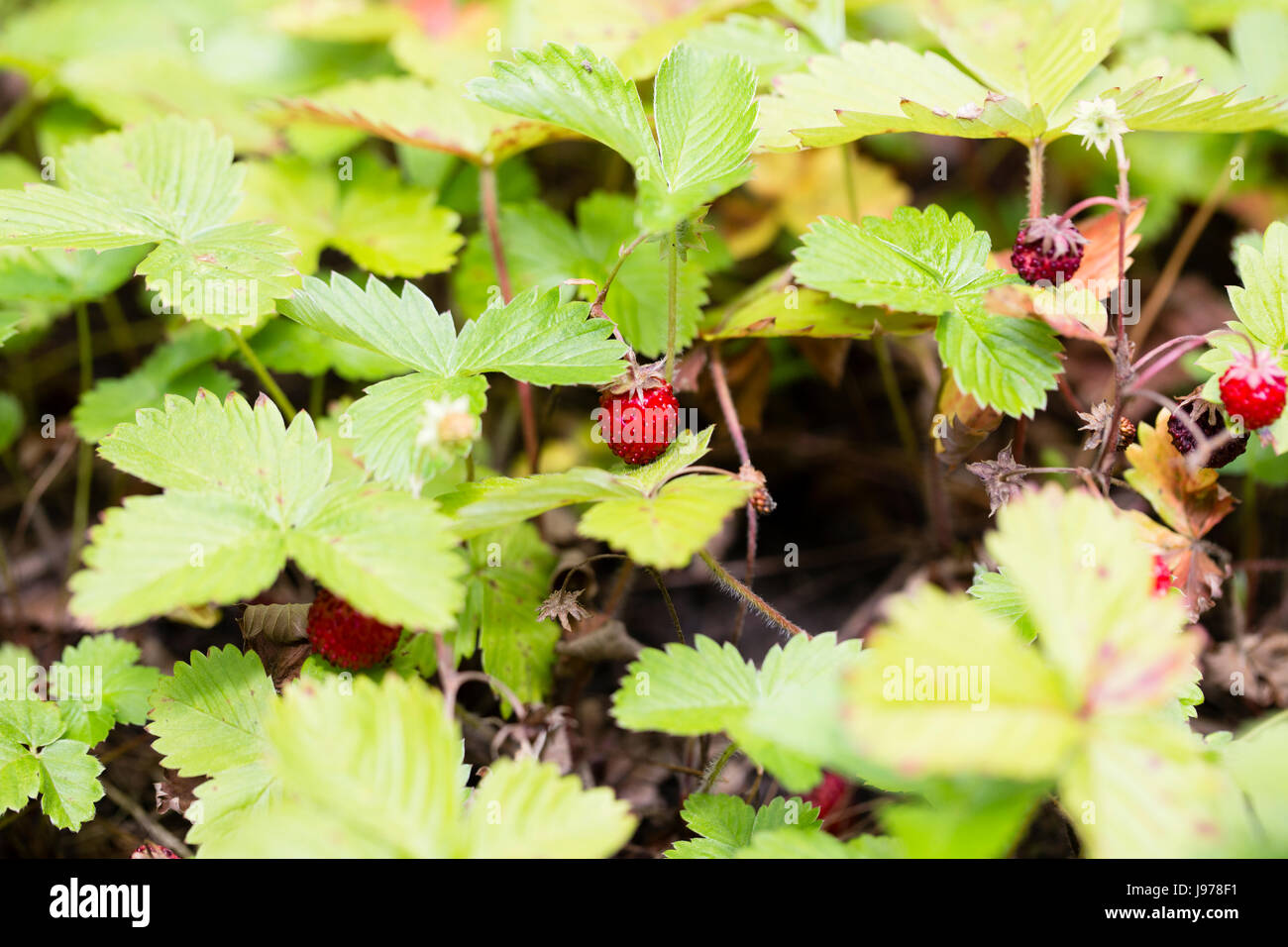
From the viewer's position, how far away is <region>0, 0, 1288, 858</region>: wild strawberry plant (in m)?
0.94

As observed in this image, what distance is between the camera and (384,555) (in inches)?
43.3

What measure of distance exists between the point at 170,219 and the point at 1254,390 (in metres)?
1.54

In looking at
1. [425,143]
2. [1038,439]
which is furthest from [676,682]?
[1038,439]

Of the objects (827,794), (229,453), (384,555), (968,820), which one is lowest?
(827,794)

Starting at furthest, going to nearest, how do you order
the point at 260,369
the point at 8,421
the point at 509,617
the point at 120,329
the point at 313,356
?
the point at 120,329, the point at 8,421, the point at 313,356, the point at 260,369, the point at 509,617

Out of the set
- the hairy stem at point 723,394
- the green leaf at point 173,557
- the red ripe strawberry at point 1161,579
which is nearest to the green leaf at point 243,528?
the green leaf at point 173,557

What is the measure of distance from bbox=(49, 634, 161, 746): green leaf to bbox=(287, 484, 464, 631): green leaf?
17.4 inches

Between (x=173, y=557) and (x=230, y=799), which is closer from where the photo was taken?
(x=173, y=557)

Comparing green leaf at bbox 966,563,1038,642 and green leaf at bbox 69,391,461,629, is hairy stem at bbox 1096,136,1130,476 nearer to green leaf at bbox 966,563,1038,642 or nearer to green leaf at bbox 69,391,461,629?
green leaf at bbox 966,563,1038,642

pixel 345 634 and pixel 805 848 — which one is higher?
pixel 345 634

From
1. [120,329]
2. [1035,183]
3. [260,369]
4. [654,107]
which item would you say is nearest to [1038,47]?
[1035,183]

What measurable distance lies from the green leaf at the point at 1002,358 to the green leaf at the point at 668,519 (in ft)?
1.13

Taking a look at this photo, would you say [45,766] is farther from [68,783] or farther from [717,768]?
[717,768]

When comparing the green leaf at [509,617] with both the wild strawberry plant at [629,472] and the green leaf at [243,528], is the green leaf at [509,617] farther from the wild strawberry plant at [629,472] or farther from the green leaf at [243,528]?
the green leaf at [243,528]
